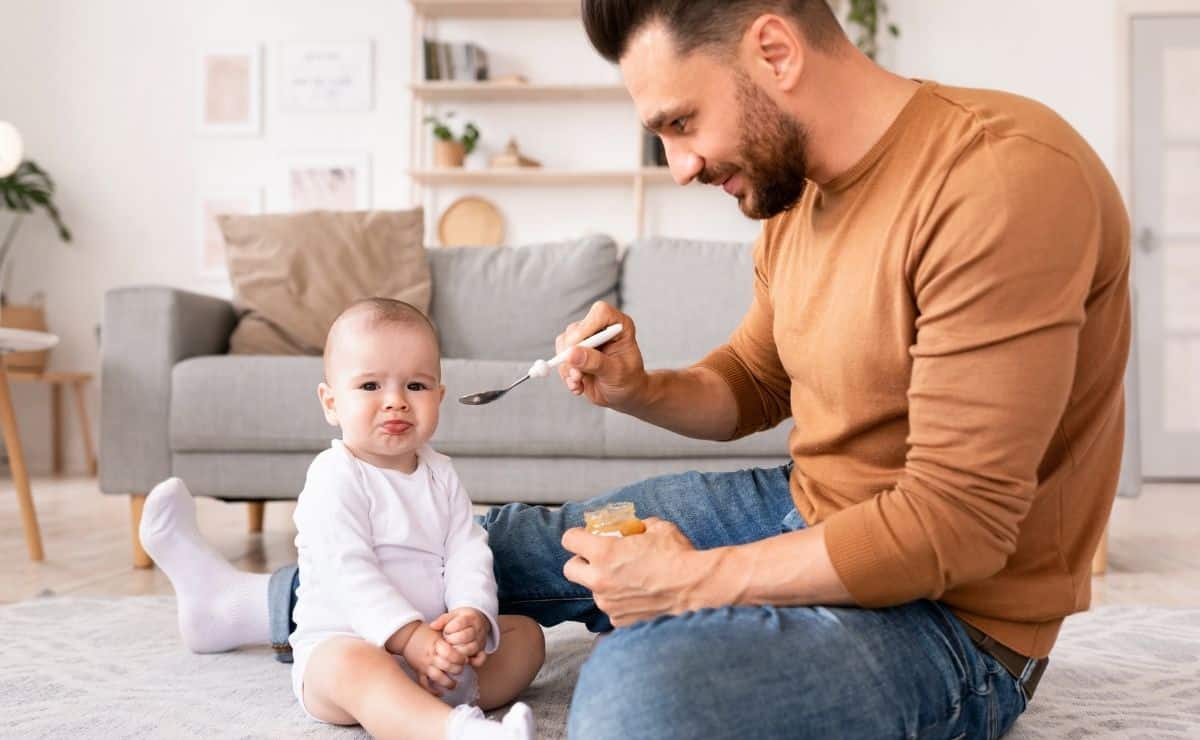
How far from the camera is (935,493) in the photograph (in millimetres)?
890

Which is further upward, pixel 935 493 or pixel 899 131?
pixel 899 131

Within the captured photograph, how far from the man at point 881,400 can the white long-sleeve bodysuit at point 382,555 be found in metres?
0.26

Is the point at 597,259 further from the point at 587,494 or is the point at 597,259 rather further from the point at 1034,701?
the point at 1034,701

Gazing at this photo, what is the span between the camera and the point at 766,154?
1056mm

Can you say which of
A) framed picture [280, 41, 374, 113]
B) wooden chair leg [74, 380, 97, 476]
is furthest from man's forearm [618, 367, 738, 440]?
wooden chair leg [74, 380, 97, 476]

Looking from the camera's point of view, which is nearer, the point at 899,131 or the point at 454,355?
the point at 899,131

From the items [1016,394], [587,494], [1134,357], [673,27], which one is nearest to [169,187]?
[587,494]

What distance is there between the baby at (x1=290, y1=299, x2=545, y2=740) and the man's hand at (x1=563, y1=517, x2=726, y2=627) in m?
0.24

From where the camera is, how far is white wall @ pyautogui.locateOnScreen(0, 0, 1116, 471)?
5102mm

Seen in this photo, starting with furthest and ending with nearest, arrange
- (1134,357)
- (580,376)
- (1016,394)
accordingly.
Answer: (1134,357) → (580,376) → (1016,394)

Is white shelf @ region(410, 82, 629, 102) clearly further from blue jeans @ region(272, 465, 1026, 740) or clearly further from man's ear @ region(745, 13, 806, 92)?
blue jeans @ region(272, 465, 1026, 740)

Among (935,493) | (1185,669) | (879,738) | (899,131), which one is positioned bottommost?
(1185,669)

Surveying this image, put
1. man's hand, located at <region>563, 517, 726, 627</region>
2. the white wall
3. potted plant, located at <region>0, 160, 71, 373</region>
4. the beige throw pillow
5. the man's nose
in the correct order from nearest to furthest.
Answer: man's hand, located at <region>563, 517, 726, 627</region>, the man's nose, the beige throw pillow, potted plant, located at <region>0, 160, 71, 373</region>, the white wall

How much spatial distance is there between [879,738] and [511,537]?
0.65m
